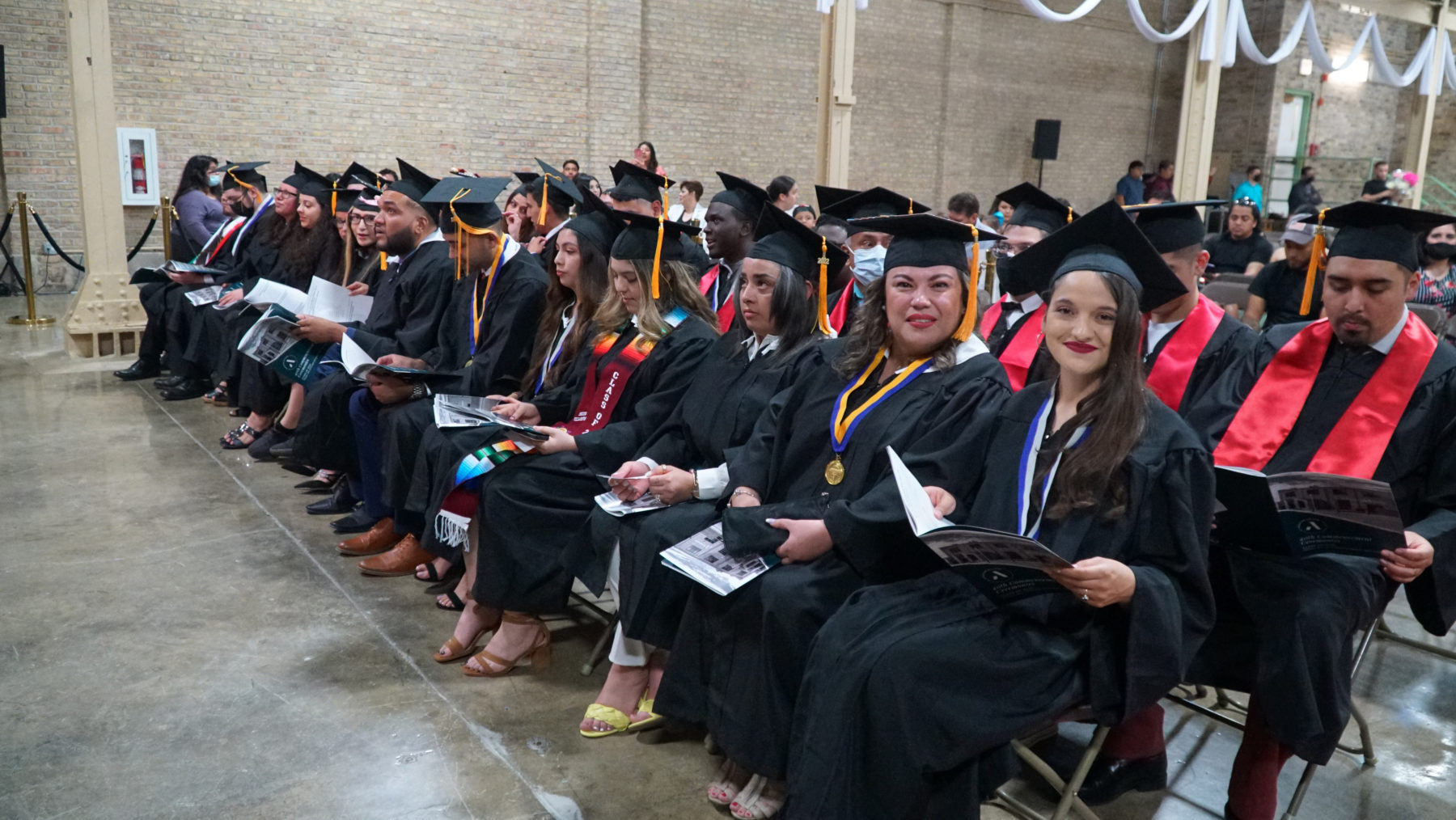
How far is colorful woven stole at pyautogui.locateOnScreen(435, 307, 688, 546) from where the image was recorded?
145 inches

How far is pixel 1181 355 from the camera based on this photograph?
132 inches

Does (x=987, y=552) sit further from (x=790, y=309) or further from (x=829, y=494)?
(x=790, y=309)

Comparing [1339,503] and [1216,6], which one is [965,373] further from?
[1216,6]

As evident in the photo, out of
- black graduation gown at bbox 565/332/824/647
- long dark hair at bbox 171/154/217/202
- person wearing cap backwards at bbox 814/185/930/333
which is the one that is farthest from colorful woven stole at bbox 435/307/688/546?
long dark hair at bbox 171/154/217/202

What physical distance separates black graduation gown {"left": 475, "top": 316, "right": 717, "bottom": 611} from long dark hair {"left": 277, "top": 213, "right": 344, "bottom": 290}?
347 cm

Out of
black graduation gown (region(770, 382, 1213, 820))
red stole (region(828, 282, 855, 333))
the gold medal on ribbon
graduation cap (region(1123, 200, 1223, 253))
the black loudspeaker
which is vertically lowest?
black graduation gown (region(770, 382, 1213, 820))

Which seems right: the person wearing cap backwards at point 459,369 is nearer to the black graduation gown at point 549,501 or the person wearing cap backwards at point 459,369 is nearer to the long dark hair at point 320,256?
the black graduation gown at point 549,501

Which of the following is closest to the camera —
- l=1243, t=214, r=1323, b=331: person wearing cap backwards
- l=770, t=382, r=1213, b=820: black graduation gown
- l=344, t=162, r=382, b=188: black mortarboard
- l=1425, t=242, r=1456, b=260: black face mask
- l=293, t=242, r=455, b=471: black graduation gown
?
l=770, t=382, r=1213, b=820: black graduation gown

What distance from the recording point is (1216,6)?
13.1m

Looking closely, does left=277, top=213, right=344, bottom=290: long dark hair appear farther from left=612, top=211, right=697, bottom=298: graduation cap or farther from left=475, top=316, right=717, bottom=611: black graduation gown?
left=475, top=316, right=717, bottom=611: black graduation gown

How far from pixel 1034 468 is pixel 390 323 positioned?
3775mm

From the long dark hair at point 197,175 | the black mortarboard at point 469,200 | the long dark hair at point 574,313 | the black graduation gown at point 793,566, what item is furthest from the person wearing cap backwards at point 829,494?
the long dark hair at point 197,175

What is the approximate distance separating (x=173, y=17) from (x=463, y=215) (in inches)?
363

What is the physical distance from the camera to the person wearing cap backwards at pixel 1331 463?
2.55m
